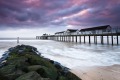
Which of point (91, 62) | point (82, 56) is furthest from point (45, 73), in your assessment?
point (82, 56)

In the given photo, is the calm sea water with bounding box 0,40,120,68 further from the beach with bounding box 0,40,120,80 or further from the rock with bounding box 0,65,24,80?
the rock with bounding box 0,65,24,80

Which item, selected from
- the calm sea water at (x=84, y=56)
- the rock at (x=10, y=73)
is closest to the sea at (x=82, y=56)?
the calm sea water at (x=84, y=56)

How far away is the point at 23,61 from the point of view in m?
6.59

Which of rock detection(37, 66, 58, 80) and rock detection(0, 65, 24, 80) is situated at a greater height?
rock detection(0, 65, 24, 80)

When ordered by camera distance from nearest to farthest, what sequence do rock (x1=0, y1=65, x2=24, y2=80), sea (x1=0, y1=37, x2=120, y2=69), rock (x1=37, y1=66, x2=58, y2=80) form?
rock (x1=0, y1=65, x2=24, y2=80) → rock (x1=37, y1=66, x2=58, y2=80) → sea (x1=0, y1=37, x2=120, y2=69)

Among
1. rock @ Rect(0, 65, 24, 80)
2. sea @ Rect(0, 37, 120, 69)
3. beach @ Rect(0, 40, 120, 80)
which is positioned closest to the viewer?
rock @ Rect(0, 65, 24, 80)

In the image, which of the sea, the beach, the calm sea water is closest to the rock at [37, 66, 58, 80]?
the beach

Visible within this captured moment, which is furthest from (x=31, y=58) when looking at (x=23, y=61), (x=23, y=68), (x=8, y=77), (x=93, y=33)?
(x=93, y=33)

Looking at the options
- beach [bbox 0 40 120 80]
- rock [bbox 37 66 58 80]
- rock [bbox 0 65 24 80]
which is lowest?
beach [bbox 0 40 120 80]

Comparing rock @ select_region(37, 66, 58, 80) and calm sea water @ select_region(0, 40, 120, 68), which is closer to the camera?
rock @ select_region(37, 66, 58, 80)

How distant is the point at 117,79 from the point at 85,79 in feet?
5.61

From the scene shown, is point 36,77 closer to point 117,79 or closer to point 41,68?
point 41,68

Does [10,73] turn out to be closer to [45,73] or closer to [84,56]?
[45,73]

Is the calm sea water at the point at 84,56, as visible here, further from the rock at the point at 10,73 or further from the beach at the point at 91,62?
the rock at the point at 10,73
